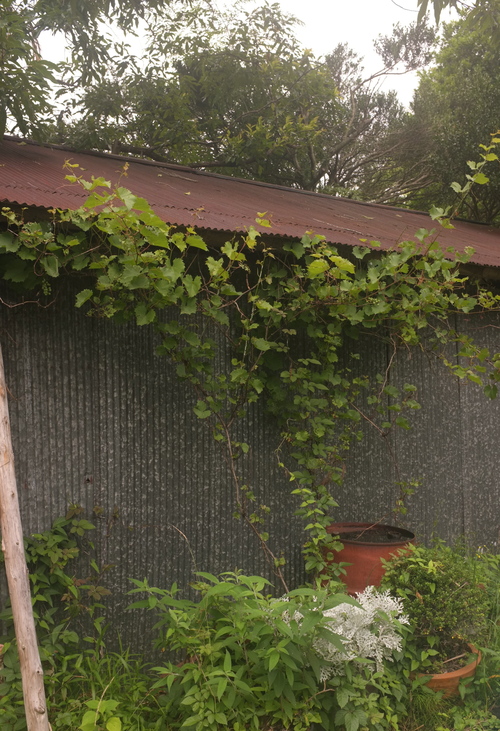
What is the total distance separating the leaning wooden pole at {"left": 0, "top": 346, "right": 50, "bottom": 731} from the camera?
2.65 metres

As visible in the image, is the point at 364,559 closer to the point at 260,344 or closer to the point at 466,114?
the point at 260,344

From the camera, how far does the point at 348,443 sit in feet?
15.9

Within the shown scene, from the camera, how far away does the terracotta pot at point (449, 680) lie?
370 cm

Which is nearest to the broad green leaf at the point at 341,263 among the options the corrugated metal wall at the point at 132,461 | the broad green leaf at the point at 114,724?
the corrugated metal wall at the point at 132,461

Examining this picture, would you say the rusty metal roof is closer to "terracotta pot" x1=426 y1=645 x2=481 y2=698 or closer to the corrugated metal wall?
the corrugated metal wall

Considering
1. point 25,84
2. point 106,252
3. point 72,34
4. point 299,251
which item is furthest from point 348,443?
point 72,34

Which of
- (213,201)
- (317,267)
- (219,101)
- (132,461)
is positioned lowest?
(132,461)

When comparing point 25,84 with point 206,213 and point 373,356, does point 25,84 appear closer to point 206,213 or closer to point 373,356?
point 206,213

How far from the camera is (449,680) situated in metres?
3.74

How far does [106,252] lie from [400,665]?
8.97 ft

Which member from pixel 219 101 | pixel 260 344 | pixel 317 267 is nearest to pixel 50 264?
pixel 260 344

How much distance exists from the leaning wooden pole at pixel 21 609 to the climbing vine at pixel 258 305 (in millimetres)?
1208

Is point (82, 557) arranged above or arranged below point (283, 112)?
below

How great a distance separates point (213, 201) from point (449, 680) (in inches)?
142
